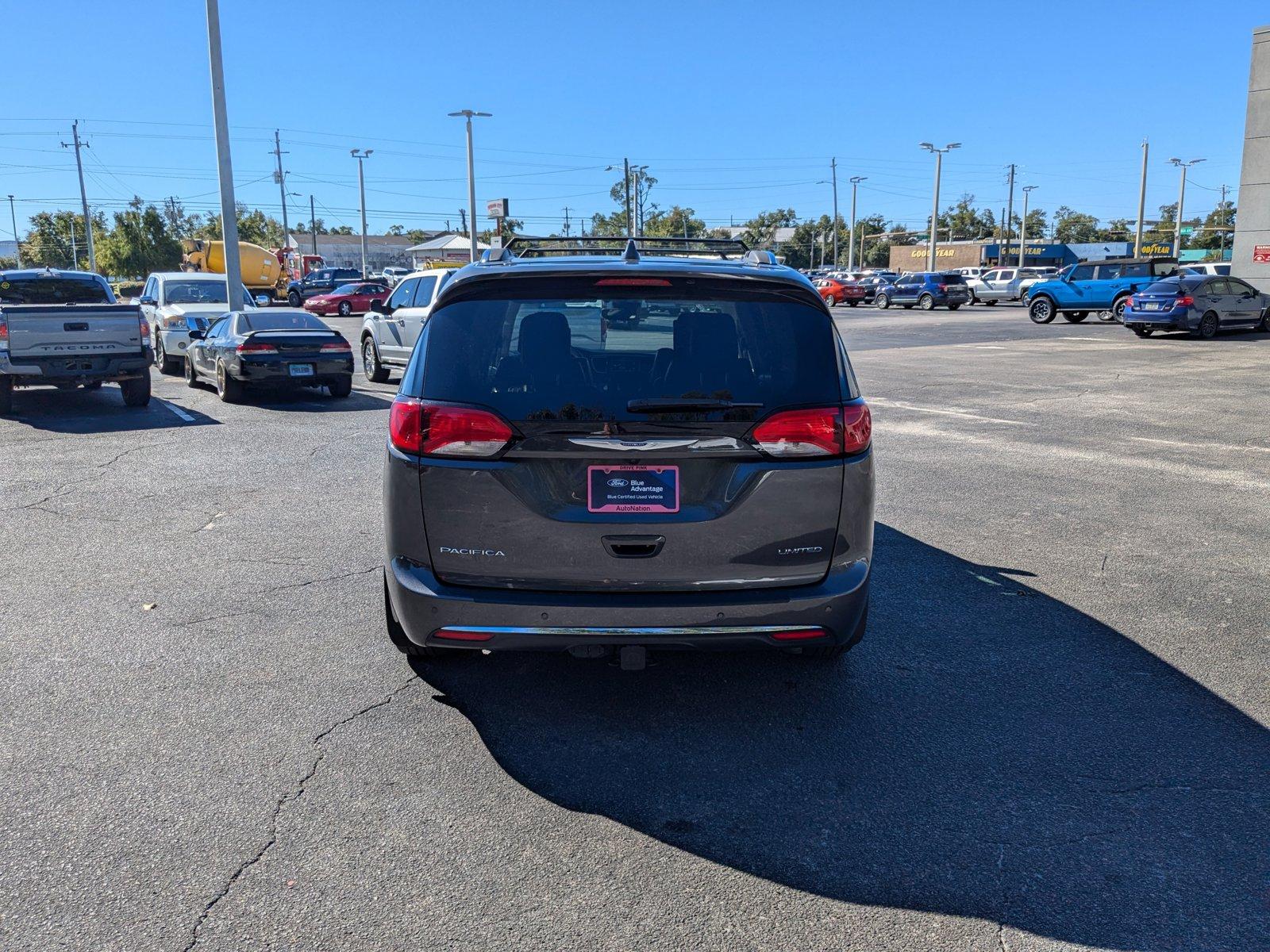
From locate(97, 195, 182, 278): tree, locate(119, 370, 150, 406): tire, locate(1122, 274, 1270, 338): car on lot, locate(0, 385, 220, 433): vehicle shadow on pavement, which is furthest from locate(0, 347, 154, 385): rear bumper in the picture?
locate(97, 195, 182, 278): tree

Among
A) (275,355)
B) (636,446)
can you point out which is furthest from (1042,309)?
(636,446)

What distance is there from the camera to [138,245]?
84.2 m

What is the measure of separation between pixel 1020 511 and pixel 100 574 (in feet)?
20.6

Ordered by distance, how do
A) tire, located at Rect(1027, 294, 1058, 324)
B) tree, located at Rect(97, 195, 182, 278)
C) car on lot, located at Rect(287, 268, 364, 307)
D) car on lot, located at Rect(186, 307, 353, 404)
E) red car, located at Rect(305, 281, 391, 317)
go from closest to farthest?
car on lot, located at Rect(186, 307, 353, 404) → tire, located at Rect(1027, 294, 1058, 324) → red car, located at Rect(305, 281, 391, 317) → car on lot, located at Rect(287, 268, 364, 307) → tree, located at Rect(97, 195, 182, 278)

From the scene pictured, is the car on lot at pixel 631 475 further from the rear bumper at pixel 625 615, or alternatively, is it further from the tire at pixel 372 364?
the tire at pixel 372 364

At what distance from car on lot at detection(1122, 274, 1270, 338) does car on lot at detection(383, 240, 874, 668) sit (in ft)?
81.6

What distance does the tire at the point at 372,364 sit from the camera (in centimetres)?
1739

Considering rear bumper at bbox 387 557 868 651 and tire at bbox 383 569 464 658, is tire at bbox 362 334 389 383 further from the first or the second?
rear bumper at bbox 387 557 868 651

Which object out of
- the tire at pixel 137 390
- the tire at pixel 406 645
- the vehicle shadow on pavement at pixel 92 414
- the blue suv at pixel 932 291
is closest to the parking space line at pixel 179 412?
the vehicle shadow on pavement at pixel 92 414

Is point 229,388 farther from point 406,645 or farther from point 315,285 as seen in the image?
point 315,285

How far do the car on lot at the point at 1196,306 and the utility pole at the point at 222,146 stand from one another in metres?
21.3

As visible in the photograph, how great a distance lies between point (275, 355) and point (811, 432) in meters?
12.0

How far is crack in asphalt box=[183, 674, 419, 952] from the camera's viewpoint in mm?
2779

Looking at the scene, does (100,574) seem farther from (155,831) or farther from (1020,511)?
(1020,511)
